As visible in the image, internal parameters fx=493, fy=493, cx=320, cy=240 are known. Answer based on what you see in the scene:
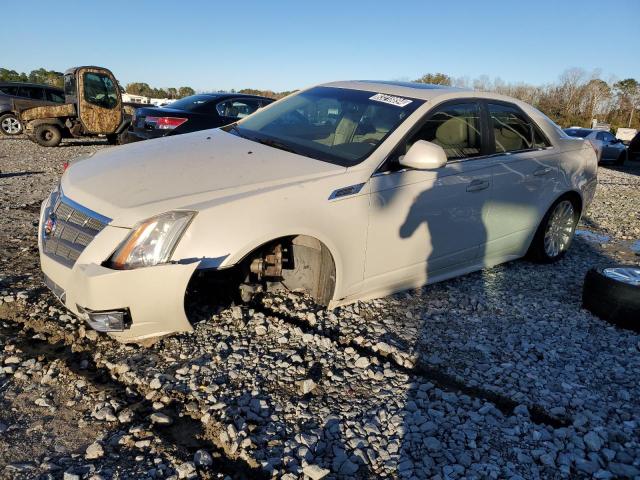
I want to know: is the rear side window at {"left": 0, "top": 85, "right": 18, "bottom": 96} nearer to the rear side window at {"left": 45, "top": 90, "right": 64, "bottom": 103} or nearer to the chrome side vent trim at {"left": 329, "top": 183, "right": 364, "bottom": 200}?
the rear side window at {"left": 45, "top": 90, "right": 64, "bottom": 103}

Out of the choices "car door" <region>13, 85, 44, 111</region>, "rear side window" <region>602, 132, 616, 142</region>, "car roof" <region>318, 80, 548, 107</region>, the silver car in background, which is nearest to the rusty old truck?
"car door" <region>13, 85, 44, 111</region>

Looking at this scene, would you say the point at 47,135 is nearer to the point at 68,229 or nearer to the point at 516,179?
the point at 68,229

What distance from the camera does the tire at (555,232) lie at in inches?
191

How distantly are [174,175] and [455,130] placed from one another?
2.21 meters

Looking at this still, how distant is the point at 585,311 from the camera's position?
409cm

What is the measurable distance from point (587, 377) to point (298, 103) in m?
3.04

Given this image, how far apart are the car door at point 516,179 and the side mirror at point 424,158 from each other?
A: 38.4 inches

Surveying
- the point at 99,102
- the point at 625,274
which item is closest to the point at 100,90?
the point at 99,102

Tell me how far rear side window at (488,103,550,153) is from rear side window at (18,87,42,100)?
613 inches

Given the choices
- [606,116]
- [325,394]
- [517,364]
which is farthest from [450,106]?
[606,116]

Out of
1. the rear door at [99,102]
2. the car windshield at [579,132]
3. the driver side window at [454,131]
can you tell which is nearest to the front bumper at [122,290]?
the driver side window at [454,131]

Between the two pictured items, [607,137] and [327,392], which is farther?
[607,137]

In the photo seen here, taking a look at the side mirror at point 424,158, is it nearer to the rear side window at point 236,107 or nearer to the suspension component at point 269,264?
the suspension component at point 269,264

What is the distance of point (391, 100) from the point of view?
3.83m
